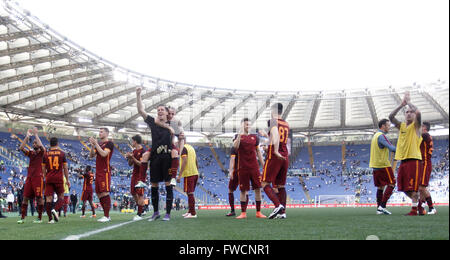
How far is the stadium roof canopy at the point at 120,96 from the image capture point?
21688 millimetres

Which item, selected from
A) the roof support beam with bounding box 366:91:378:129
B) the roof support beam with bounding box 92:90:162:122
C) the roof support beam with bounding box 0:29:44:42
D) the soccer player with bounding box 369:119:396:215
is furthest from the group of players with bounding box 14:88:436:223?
the roof support beam with bounding box 366:91:378:129

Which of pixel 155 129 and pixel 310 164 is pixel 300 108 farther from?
pixel 155 129

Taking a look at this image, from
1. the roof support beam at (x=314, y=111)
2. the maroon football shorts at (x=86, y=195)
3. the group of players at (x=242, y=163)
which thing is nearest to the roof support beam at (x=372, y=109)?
the roof support beam at (x=314, y=111)

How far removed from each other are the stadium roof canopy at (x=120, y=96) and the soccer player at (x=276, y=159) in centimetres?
1599

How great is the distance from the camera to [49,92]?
2783 centimetres

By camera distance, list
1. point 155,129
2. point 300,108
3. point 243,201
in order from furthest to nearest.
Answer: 1. point 300,108
2. point 243,201
3. point 155,129

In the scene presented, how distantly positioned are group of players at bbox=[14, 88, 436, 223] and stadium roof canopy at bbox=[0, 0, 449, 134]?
13704mm

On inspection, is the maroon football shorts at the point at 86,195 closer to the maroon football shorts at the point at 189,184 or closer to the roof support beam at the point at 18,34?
the maroon football shorts at the point at 189,184

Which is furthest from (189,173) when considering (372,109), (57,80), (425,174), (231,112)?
(372,109)

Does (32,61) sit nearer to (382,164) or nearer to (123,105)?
(123,105)

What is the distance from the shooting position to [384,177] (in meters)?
7.94

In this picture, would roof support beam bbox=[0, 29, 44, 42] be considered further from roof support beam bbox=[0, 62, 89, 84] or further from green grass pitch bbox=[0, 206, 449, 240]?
green grass pitch bbox=[0, 206, 449, 240]

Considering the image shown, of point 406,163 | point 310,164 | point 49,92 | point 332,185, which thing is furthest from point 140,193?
point 310,164

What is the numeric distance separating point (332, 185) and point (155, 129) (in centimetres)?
3436
